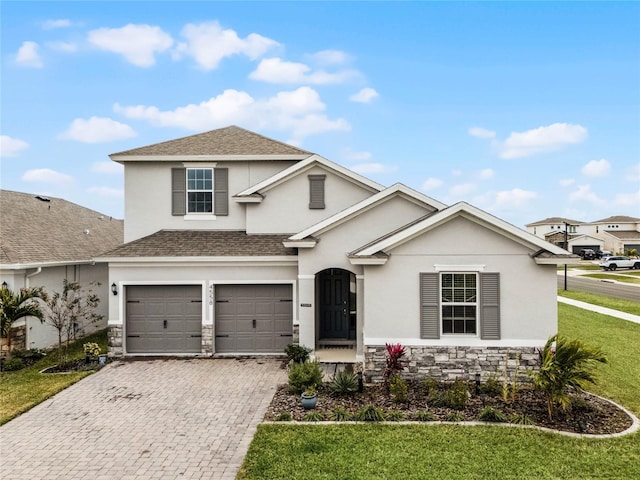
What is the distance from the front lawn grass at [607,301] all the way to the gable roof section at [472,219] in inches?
617

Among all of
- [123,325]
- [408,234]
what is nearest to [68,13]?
[123,325]

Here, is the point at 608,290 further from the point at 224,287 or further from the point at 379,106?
the point at 224,287

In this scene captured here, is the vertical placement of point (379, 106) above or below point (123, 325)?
above

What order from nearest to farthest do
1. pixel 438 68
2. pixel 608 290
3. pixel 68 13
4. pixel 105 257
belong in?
pixel 105 257, pixel 68 13, pixel 438 68, pixel 608 290

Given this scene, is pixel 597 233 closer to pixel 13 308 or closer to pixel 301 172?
pixel 301 172

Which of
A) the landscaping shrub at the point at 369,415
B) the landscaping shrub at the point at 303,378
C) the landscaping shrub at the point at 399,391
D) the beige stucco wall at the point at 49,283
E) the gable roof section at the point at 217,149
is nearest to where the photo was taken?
the landscaping shrub at the point at 369,415

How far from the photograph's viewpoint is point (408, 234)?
380 inches

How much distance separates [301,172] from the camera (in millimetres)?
13984

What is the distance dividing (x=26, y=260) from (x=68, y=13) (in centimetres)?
912

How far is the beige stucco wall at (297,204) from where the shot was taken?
14.0 meters

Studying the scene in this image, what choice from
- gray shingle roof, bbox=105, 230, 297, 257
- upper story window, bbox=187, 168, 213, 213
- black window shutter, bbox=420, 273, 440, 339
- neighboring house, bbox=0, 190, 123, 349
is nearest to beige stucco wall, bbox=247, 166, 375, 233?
gray shingle roof, bbox=105, 230, 297, 257

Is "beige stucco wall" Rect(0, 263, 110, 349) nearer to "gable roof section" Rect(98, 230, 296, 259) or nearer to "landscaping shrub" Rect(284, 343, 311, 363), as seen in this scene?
"gable roof section" Rect(98, 230, 296, 259)

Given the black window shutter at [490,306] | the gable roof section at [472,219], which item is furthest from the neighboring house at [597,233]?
the black window shutter at [490,306]

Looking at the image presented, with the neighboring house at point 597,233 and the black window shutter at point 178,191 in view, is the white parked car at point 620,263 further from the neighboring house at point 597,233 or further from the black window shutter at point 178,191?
the black window shutter at point 178,191
